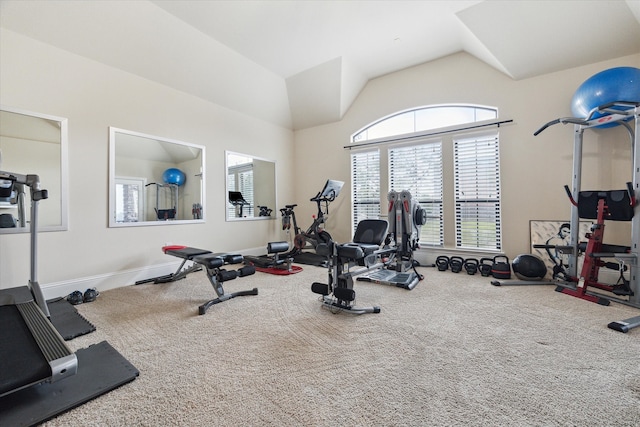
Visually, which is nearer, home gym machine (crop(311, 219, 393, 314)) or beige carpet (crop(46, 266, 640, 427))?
beige carpet (crop(46, 266, 640, 427))

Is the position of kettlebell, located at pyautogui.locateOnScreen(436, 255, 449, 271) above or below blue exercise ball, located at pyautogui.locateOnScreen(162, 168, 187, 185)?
below

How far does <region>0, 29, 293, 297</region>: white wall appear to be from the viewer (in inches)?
110

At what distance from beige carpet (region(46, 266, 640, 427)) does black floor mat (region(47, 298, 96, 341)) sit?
0.09 m

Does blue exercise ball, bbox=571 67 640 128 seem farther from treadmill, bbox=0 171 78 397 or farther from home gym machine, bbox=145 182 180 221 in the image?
home gym machine, bbox=145 182 180 221

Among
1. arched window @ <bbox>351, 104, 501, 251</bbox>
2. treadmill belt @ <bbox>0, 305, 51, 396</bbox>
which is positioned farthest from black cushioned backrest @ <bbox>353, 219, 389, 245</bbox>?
treadmill belt @ <bbox>0, 305, 51, 396</bbox>

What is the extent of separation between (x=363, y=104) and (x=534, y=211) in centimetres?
357

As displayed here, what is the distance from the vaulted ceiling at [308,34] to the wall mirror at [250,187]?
116 centimetres

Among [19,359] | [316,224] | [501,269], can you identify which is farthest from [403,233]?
[19,359]

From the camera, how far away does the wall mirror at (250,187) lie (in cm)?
498

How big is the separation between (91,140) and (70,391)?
121 inches

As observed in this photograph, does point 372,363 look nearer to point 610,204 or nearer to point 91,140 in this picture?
point 610,204

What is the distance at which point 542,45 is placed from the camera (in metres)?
3.39

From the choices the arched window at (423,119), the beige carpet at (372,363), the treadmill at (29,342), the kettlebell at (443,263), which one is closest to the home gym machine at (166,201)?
the beige carpet at (372,363)

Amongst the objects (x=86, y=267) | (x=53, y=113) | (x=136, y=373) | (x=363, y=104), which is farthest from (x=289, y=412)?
(x=363, y=104)
